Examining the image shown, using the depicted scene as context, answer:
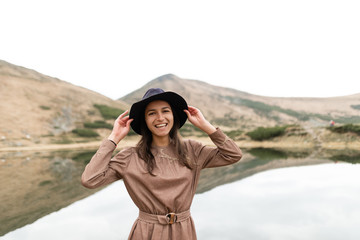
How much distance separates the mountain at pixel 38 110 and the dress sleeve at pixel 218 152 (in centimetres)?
Answer: 3967

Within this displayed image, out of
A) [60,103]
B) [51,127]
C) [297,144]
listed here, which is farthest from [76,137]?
[297,144]

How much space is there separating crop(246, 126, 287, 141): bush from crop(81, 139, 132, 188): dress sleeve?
3293 centimetres

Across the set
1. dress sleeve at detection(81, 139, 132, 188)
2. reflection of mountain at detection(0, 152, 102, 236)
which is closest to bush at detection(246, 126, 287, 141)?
reflection of mountain at detection(0, 152, 102, 236)

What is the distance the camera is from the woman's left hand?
226 centimetres

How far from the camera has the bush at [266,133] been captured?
32.6 meters

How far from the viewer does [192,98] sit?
106 m

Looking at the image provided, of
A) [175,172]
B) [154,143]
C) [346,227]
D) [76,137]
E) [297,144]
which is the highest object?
[154,143]

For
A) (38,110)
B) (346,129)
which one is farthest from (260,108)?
(38,110)

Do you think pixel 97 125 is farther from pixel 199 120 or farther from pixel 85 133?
pixel 199 120

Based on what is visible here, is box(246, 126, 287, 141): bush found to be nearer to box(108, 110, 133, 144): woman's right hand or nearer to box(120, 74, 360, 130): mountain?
box(108, 110, 133, 144): woman's right hand

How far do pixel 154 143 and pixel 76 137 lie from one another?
1771 inches

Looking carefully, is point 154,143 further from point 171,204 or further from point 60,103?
point 60,103

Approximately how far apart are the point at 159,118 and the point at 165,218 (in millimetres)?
783

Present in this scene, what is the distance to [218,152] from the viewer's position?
227 centimetres
